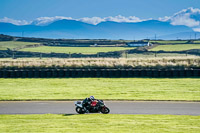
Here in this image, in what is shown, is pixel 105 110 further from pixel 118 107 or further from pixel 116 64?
pixel 116 64

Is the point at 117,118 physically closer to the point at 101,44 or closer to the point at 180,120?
the point at 180,120

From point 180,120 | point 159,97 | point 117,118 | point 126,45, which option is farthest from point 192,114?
point 126,45

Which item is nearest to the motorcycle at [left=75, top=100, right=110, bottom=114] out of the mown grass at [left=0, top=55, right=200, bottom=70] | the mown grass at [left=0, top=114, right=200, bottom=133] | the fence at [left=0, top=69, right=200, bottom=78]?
the mown grass at [left=0, top=114, right=200, bottom=133]

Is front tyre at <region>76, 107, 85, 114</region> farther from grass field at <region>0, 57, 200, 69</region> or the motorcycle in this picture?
grass field at <region>0, 57, 200, 69</region>

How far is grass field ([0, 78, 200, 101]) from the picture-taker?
27.6 metres

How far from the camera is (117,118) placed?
18.8 m

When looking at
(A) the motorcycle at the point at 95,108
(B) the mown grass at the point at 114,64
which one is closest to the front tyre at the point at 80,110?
(A) the motorcycle at the point at 95,108

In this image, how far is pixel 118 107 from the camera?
23250 millimetres

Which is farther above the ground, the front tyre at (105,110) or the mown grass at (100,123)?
the front tyre at (105,110)

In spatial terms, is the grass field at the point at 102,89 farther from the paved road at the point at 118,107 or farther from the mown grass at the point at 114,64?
the mown grass at the point at 114,64

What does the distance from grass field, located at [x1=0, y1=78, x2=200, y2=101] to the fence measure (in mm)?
1237

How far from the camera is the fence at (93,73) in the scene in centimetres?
3656

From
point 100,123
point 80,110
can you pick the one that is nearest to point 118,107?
point 80,110

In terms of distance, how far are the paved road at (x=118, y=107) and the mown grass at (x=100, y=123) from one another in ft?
6.49
